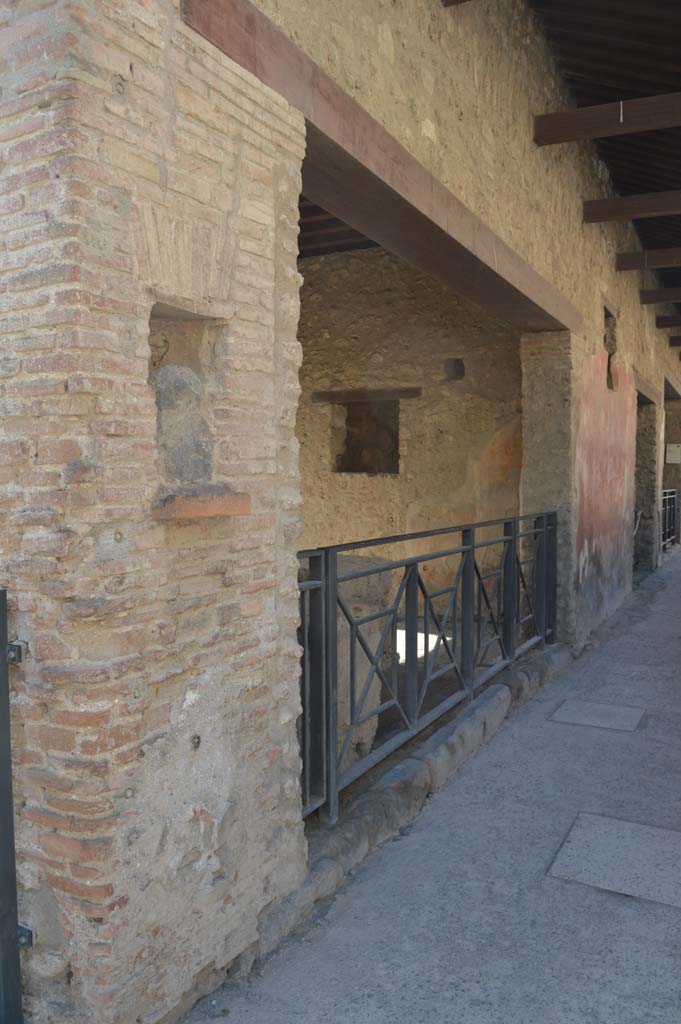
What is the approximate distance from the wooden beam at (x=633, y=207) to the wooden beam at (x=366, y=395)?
2267mm

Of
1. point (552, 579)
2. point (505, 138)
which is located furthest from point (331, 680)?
point (552, 579)

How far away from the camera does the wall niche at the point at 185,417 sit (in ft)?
7.14

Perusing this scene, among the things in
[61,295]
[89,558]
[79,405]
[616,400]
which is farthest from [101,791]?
[616,400]

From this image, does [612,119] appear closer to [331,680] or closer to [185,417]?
[331,680]

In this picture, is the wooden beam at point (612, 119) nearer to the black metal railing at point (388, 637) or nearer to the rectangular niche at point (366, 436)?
the black metal railing at point (388, 637)

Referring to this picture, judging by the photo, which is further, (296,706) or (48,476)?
(296,706)

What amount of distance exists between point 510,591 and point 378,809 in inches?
103

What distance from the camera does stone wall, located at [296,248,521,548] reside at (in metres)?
7.69

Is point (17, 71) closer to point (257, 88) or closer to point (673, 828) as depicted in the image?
point (257, 88)

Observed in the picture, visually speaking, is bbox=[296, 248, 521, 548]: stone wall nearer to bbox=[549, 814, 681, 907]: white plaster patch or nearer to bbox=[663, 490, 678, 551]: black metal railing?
bbox=[549, 814, 681, 907]: white plaster patch

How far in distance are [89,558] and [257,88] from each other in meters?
1.49

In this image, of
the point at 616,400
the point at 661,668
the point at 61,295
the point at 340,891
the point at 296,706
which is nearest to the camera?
the point at 61,295

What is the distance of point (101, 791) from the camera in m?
1.95

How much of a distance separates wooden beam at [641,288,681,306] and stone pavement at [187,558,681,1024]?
6128 millimetres
